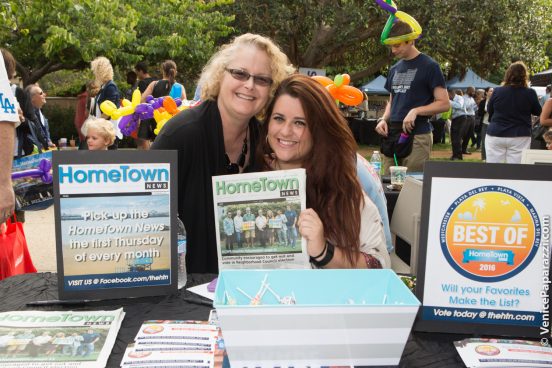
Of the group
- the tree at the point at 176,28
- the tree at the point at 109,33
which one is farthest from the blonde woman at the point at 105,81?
the tree at the point at 176,28

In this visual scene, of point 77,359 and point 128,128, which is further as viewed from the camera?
point 128,128

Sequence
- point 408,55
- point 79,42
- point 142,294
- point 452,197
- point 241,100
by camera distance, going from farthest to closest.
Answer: point 79,42 → point 408,55 → point 241,100 → point 142,294 → point 452,197

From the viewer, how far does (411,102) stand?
13.4 feet

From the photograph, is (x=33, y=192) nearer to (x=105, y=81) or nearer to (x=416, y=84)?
(x=105, y=81)

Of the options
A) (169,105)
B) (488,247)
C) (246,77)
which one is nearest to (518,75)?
(169,105)

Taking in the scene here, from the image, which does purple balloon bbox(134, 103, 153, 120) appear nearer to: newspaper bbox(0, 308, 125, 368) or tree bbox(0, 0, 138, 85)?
newspaper bbox(0, 308, 125, 368)

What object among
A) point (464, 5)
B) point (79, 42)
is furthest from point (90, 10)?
point (464, 5)

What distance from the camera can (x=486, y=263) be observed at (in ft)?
3.96

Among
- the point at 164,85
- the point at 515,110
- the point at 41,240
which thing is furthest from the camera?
the point at 164,85

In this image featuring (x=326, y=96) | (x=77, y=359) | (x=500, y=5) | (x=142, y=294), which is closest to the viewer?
(x=77, y=359)

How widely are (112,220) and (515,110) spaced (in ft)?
17.5

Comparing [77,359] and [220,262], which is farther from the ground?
[220,262]

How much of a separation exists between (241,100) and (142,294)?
0.91 m

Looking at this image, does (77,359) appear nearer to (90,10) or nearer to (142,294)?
(142,294)
